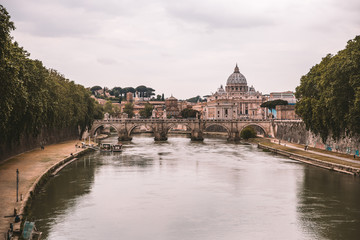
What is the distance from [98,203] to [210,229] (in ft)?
32.5

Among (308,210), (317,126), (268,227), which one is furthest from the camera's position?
(317,126)

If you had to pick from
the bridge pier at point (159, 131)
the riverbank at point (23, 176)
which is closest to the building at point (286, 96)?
the bridge pier at point (159, 131)

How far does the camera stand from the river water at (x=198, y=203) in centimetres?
2552

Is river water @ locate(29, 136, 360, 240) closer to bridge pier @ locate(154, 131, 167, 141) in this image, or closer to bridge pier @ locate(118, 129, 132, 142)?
bridge pier @ locate(118, 129, 132, 142)

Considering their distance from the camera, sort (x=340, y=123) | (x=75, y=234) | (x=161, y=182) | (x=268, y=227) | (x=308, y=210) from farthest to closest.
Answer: (x=340, y=123) < (x=161, y=182) < (x=308, y=210) < (x=268, y=227) < (x=75, y=234)

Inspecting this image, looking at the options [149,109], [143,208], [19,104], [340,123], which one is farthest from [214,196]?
[149,109]

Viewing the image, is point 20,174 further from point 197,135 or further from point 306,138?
point 197,135

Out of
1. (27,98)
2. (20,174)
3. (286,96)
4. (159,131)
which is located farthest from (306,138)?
(286,96)

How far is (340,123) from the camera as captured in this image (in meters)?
50.0

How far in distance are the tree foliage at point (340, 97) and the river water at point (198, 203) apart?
6.36 metres

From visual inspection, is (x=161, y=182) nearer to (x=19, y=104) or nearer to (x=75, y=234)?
(x=19, y=104)

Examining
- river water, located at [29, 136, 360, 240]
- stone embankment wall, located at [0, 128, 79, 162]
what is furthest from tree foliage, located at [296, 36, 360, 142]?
stone embankment wall, located at [0, 128, 79, 162]

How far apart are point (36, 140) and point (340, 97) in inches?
1626

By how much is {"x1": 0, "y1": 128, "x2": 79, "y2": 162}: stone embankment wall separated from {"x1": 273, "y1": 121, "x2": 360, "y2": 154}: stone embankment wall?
39.0 m
